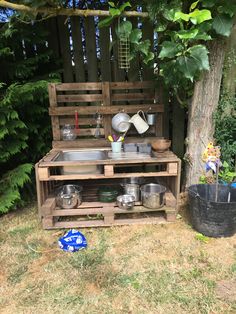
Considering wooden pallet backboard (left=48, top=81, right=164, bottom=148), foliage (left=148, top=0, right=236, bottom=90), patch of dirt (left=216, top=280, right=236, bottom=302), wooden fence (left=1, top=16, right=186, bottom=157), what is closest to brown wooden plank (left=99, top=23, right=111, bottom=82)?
wooden fence (left=1, top=16, right=186, bottom=157)

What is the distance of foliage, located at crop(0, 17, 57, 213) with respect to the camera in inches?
99.8

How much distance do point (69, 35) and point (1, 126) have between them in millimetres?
1465

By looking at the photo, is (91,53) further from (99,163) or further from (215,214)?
(215,214)

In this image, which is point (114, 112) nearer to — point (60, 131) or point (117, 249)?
point (60, 131)

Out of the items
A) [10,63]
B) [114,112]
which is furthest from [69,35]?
[114,112]

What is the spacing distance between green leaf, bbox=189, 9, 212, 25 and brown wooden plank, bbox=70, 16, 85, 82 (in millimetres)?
1623

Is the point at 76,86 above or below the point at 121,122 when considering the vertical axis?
above

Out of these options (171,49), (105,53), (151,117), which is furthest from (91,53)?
(171,49)

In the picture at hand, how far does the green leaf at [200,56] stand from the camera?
2.01 m

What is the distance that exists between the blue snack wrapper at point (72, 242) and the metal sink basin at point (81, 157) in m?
0.60

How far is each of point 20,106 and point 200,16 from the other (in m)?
1.97

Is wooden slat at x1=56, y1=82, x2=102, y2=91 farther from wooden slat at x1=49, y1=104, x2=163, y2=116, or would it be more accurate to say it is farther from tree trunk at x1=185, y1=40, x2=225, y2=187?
tree trunk at x1=185, y1=40, x2=225, y2=187

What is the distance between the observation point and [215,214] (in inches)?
83.0

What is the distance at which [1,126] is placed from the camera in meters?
2.54
